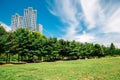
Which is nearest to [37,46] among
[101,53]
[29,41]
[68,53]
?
[29,41]

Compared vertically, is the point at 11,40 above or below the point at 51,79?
above

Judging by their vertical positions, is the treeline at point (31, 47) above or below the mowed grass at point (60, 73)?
above

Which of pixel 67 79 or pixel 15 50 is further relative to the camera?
pixel 15 50

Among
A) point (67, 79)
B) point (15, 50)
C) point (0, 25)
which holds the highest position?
point (0, 25)

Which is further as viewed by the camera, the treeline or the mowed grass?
the treeline

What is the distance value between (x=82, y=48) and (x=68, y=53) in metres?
15.6

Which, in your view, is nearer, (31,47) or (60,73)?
(60,73)

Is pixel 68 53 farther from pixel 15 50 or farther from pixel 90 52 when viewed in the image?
pixel 15 50

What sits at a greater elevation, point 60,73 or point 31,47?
point 31,47

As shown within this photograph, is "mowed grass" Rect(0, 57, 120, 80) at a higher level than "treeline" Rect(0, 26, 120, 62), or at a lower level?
lower

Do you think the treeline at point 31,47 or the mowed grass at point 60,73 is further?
the treeline at point 31,47

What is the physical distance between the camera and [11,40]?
5088 cm

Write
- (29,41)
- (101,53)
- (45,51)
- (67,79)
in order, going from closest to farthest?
(67,79) → (29,41) → (45,51) → (101,53)

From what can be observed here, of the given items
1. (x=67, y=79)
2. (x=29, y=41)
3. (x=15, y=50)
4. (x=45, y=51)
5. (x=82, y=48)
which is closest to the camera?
(x=67, y=79)
